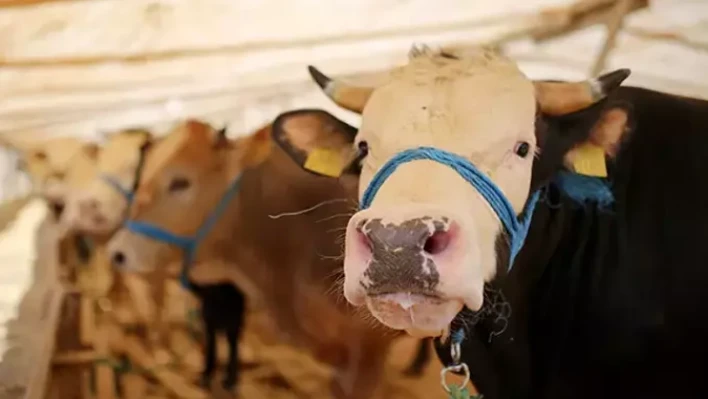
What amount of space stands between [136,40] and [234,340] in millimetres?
710

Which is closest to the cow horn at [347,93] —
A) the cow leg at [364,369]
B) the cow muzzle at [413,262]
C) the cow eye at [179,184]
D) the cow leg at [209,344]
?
the cow muzzle at [413,262]

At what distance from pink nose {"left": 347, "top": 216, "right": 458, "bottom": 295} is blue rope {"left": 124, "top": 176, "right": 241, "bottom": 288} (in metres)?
0.94

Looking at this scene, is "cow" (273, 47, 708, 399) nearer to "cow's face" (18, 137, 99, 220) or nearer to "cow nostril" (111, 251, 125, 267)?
"cow nostril" (111, 251, 125, 267)

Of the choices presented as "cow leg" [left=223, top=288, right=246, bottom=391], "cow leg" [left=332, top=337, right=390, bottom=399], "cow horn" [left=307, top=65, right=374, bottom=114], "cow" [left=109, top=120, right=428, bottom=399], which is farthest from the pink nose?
"cow leg" [left=223, top=288, right=246, bottom=391]

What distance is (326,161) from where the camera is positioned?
1248 millimetres

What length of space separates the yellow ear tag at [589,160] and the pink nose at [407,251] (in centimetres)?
34

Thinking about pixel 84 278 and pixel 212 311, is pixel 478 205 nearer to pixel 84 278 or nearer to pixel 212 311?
pixel 212 311

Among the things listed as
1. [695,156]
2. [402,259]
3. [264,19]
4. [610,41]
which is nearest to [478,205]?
[402,259]

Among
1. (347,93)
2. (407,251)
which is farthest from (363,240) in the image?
(347,93)

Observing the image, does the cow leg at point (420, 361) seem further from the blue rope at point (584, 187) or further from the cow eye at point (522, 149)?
the cow eye at point (522, 149)

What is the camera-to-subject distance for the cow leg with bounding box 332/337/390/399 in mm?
1626

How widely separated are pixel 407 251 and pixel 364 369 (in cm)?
81

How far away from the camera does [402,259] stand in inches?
34.6

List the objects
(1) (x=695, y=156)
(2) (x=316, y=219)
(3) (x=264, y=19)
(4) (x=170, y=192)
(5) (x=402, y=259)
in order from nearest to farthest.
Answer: (5) (x=402, y=259)
(1) (x=695, y=156)
(2) (x=316, y=219)
(4) (x=170, y=192)
(3) (x=264, y=19)
